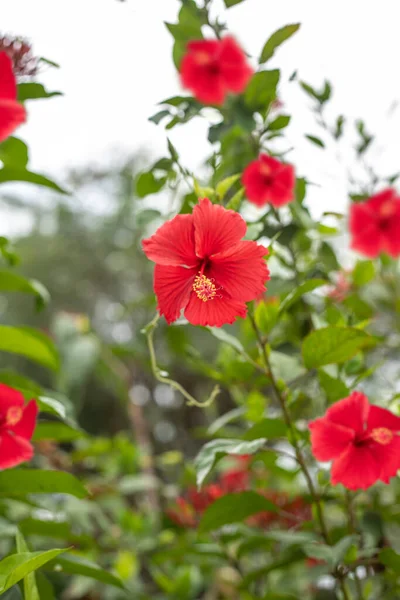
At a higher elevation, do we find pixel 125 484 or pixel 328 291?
pixel 328 291

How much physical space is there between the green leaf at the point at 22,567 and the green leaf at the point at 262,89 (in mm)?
530

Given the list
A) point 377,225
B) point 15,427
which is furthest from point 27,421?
point 377,225

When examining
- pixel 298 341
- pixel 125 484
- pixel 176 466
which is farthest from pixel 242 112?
pixel 176 466

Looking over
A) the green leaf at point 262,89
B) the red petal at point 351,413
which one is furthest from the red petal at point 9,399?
the green leaf at point 262,89

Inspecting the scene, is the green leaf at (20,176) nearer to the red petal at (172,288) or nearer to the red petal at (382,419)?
the red petal at (172,288)

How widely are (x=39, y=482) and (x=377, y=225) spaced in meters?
0.75

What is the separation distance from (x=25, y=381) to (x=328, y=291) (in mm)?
595

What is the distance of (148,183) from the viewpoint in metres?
0.76

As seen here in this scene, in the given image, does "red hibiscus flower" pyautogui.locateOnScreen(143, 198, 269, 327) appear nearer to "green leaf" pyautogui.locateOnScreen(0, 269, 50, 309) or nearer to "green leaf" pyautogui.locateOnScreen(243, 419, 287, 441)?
"green leaf" pyautogui.locateOnScreen(243, 419, 287, 441)

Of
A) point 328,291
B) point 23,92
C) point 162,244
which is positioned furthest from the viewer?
point 328,291

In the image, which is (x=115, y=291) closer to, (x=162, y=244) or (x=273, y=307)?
(x=273, y=307)

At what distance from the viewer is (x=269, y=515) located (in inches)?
44.2

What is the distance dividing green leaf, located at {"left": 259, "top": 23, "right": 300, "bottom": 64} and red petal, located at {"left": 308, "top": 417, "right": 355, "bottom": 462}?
1.41 ft

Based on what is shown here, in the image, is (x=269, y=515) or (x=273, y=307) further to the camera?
(x=269, y=515)
